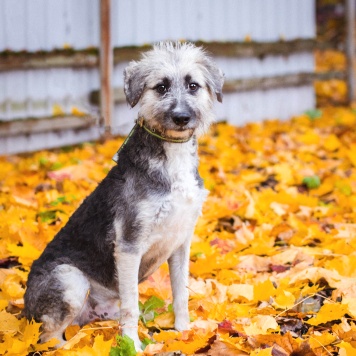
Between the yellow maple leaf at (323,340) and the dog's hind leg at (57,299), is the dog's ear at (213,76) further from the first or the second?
the yellow maple leaf at (323,340)

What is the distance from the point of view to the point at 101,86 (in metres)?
7.94

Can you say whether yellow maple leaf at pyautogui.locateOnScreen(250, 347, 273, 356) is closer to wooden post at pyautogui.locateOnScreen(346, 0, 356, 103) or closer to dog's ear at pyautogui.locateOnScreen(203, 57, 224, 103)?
dog's ear at pyautogui.locateOnScreen(203, 57, 224, 103)

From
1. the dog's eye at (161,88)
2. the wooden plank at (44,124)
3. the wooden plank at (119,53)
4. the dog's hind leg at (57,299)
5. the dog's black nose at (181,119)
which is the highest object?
the wooden plank at (119,53)

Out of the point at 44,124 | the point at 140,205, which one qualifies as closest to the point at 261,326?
the point at 140,205

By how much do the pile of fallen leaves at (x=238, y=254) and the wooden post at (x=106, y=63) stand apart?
0.69 meters

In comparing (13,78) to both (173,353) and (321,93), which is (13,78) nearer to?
(173,353)

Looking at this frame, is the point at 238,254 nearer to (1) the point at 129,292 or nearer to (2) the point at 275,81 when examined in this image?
(1) the point at 129,292

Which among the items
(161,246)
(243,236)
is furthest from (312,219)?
(161,246)

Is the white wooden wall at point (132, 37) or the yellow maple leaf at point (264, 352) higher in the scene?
the white wooden wall at point (132, 37)

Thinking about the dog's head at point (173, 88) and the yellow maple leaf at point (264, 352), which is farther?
the dog's head at point (173, 88)

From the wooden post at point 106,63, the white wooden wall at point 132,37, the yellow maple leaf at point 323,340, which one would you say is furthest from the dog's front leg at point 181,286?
the wooden post at point 106,63

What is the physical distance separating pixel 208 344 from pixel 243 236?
1.71 meters

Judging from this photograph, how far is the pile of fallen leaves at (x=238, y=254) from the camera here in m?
3.34

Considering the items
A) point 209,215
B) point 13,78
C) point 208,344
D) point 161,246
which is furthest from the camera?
point 13,78
